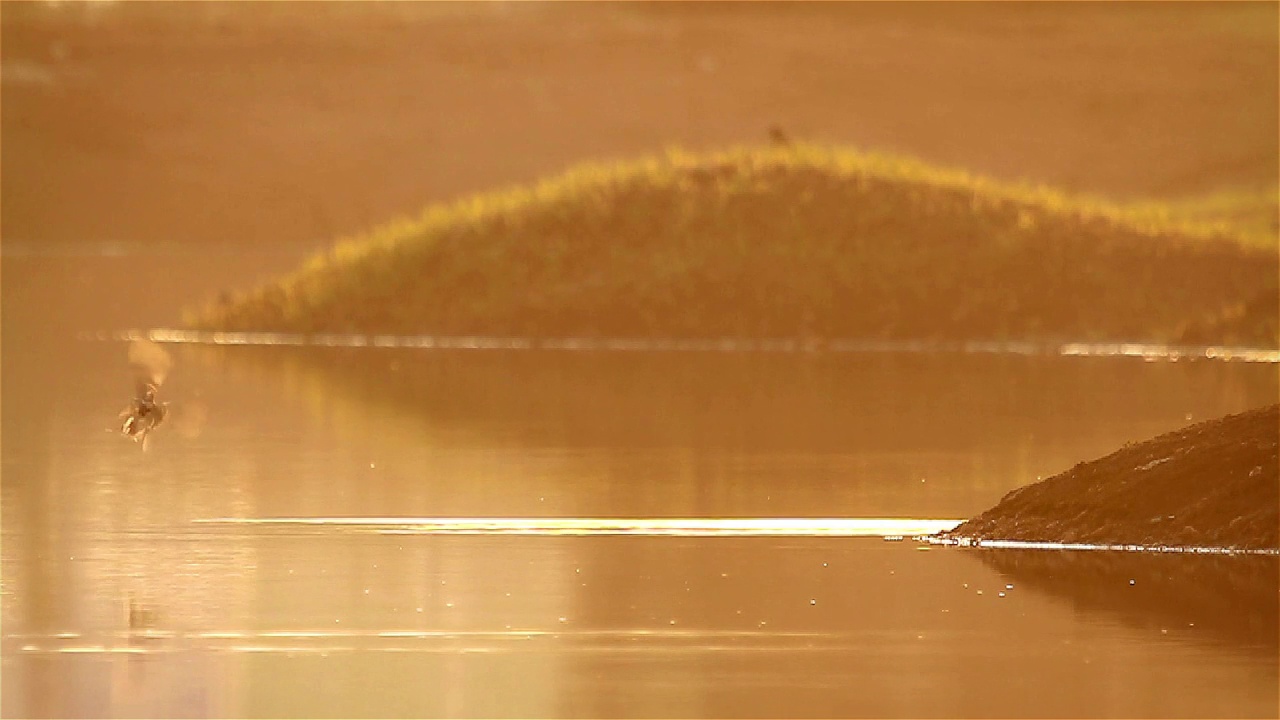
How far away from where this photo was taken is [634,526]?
12367 millimetres

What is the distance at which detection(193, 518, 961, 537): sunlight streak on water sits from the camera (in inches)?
477

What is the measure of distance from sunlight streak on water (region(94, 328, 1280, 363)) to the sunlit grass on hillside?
311 mm

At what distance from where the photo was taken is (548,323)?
28406 mm

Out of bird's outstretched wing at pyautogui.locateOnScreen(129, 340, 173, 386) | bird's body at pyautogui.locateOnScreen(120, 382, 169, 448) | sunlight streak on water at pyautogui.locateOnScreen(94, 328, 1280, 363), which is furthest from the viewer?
sunlight streak on water at pyautogui.locateOnScreen(94, 328, 1280, 363)

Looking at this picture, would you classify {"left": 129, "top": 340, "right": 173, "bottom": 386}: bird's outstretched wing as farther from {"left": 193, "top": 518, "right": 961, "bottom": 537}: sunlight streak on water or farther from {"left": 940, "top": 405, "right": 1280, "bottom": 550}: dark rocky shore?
{"left": 940, "top": 405, "right": 1280, "bottom": 550}: dark rocky shore

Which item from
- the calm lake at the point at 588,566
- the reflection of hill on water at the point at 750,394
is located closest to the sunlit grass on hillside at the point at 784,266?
the reflection of hill on water at the point at 750,394

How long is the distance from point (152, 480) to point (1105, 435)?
6414 mm

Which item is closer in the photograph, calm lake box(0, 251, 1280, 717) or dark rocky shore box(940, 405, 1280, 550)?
calm lake box(0, 251, 1280, 717)

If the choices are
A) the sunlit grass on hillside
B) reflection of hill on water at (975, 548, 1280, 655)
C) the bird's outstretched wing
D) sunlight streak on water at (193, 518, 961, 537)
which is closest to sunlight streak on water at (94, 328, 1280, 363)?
Answer: the sunlit grass on hillside

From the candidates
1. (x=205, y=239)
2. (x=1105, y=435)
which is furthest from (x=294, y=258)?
(x=1105, y=435)

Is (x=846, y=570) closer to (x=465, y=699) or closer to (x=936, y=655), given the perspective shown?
(x=936, y=655)

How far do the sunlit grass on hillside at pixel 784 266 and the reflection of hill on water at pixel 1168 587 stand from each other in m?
16.8

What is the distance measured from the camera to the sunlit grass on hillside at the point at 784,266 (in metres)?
28.3

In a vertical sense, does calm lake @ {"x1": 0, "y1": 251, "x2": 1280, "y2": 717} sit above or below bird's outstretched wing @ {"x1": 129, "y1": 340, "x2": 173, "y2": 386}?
below
